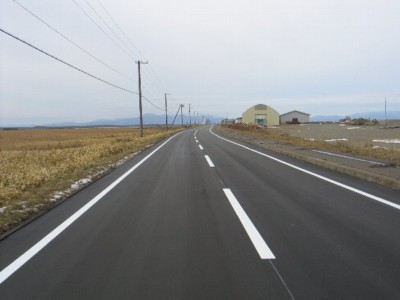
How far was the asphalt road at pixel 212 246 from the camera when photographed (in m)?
3.97

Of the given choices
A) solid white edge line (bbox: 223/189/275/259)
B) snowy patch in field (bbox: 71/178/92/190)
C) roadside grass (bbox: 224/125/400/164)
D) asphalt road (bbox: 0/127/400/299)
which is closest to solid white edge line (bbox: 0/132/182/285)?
asphalt road (bbox: 0/127/400/299)

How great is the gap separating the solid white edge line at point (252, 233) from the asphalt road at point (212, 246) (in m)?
0.01

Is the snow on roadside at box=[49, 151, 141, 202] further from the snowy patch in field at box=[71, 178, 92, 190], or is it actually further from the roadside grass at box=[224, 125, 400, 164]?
the roadside grass at box=[224, 125, 400, 164]

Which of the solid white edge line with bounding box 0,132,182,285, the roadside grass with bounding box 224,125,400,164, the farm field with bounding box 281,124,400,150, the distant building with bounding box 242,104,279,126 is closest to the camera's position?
the solid white edge line with bounding box 0,132,182,285

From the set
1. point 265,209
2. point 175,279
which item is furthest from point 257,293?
point 265,209

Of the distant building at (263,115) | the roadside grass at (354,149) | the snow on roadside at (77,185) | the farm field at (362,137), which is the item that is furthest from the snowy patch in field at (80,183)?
the distant building at (263,115)

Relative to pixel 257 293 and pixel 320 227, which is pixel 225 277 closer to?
pixel 257 293

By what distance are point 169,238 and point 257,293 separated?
2.13 metres

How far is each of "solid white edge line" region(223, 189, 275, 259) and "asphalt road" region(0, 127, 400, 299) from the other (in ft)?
0.05

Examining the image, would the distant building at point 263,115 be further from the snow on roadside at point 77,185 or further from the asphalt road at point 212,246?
the asphalt road at point 212,246

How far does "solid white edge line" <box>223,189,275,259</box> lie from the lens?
4940 millimetres

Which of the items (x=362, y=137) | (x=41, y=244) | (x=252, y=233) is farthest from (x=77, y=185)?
(x=362, y=137)

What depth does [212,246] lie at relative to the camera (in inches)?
208

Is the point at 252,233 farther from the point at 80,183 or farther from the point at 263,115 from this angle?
the point at 263,115
